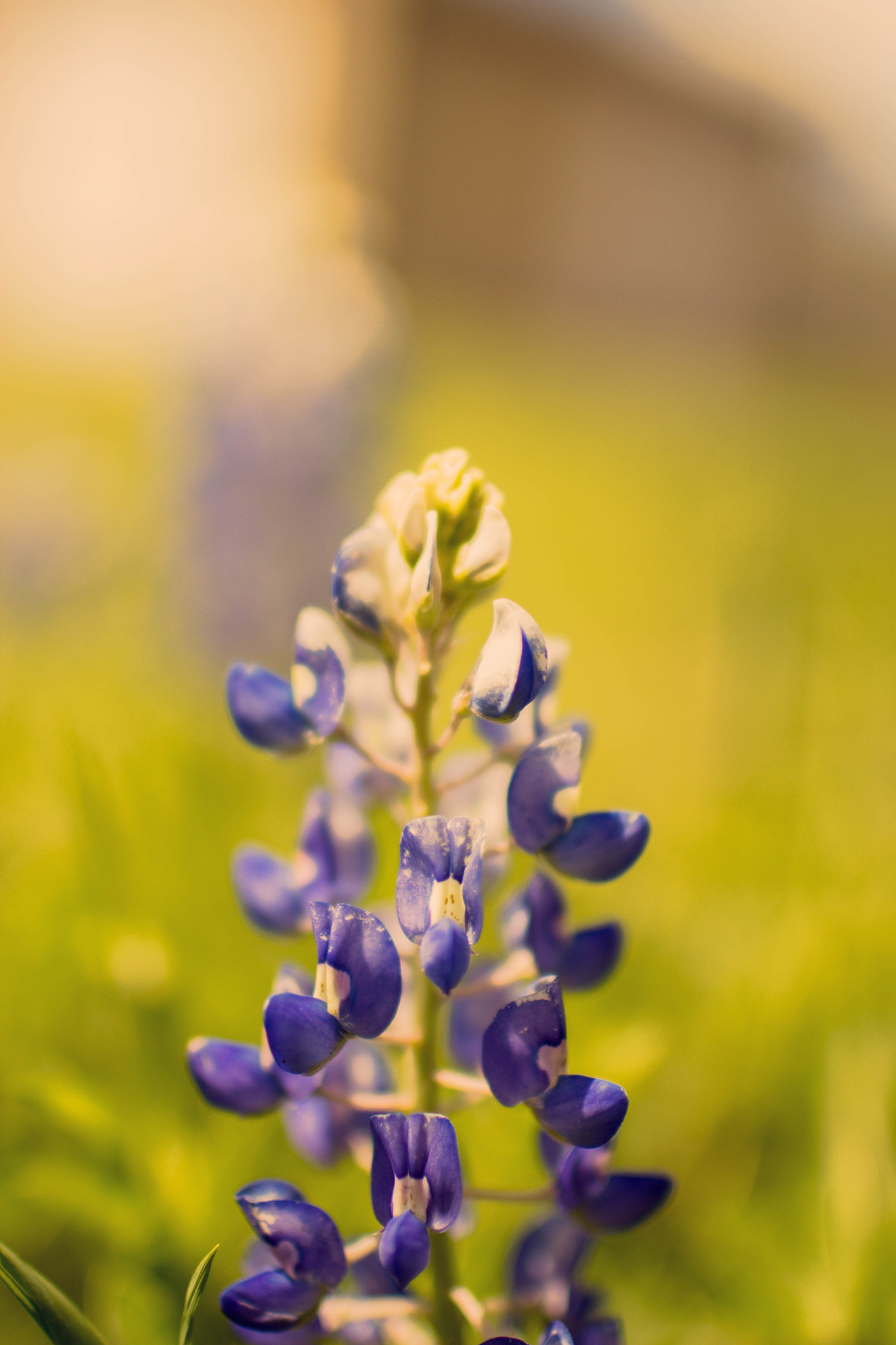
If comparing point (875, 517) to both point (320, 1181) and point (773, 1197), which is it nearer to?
point (773, 1197)

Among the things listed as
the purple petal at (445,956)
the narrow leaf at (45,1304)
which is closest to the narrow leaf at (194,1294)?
the narrow leaf at (45,1304)

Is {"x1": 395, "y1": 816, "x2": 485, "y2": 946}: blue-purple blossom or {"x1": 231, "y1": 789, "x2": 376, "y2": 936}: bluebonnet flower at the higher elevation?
{"x1": 395, "y1": 816, "x2": 485, "y2": 946}: blue-purple blossom

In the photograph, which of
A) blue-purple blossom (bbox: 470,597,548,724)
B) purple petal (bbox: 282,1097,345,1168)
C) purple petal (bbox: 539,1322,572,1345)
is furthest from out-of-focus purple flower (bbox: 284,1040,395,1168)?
blue-purple blossom (bbox: 470,597,548,724)

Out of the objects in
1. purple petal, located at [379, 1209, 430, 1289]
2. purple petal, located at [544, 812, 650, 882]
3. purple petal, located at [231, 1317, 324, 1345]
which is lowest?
purple petal, located at [231, 1317, 324, 1345]

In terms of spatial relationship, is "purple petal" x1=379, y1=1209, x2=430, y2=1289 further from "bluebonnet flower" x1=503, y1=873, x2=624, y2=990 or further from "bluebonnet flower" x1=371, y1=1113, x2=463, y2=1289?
"bluebonnet flower" x1=503, y1=873, x2=624, y2=990

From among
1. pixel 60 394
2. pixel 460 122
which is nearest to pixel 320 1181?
pixel 60 394

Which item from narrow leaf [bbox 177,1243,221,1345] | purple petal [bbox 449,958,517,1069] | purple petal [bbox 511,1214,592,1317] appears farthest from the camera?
purple petal [bbox 449,958,517,1069]

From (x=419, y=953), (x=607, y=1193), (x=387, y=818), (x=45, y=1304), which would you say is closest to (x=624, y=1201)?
(x=607, y=1193)
